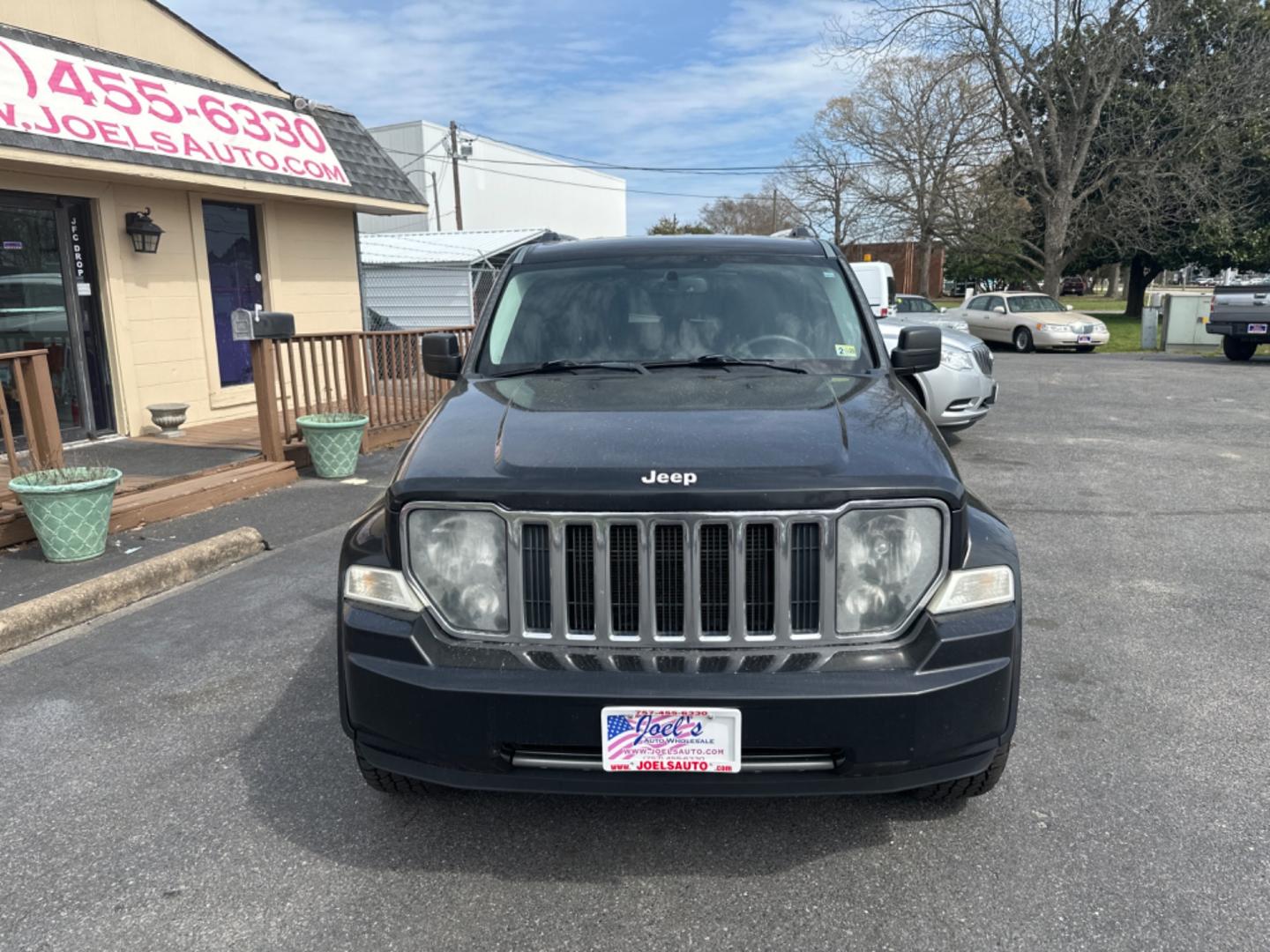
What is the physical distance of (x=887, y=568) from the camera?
8.07 feet

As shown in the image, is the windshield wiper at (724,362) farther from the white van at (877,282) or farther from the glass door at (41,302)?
the white van at (877,282)

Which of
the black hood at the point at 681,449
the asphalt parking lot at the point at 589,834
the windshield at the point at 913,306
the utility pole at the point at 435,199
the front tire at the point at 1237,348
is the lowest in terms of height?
the asphalt parking lot at the point at 589,834

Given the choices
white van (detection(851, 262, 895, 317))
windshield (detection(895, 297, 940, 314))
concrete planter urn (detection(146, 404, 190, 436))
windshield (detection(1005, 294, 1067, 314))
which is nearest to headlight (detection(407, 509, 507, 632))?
concrete planter urn (detection(146, 404, 190, 436))

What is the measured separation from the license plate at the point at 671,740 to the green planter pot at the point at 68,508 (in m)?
4.43

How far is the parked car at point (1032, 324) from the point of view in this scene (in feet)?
73.4

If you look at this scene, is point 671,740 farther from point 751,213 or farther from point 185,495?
point 751,213

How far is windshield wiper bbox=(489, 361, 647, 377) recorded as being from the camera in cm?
355

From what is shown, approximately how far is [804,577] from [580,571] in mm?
589

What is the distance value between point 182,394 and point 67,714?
7.03 meters

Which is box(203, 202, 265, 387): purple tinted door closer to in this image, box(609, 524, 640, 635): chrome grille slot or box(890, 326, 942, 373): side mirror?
box(890, 326, 942, 373): side mirror

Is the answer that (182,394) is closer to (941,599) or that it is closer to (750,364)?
Result: (750,364)

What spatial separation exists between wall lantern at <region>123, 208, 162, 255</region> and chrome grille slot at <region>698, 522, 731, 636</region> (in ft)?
28.8

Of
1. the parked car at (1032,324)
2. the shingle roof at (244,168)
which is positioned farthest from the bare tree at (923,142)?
the shingle roof at (244,168)

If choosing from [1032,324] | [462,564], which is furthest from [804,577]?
[1032,324]
